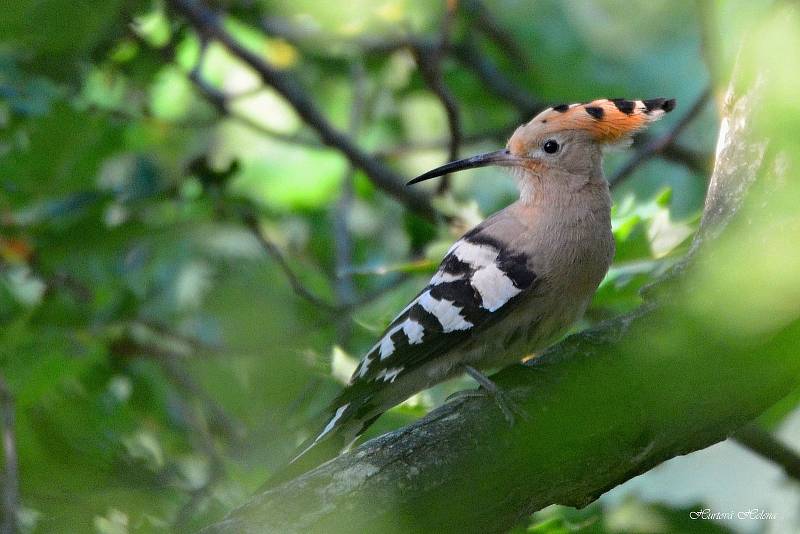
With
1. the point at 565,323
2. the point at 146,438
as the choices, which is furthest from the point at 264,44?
the point at 565,323

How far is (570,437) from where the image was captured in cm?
141

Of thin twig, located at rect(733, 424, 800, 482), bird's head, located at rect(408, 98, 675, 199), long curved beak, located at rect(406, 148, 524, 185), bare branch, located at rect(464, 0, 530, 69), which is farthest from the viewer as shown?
bare branch, located at rect(464, 0, 530, 69)

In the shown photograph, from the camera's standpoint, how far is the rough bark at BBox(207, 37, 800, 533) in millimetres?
1332

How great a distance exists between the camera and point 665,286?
171cm


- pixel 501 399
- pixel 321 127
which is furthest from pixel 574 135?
pixel 321 127

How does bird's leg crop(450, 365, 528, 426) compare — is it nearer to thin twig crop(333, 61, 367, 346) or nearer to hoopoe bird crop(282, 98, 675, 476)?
hoopoe bird crop(282, 98, 675, 476)

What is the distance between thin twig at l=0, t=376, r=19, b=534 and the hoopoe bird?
0.62m

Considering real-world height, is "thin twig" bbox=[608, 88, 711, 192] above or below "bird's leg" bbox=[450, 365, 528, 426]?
above

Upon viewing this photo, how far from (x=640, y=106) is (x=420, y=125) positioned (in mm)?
2393

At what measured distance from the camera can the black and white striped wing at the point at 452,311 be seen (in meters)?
2.12

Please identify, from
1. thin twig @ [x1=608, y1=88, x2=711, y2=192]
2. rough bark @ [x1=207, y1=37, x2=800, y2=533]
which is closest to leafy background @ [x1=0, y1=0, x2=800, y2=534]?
thin twig @ [x1=608, y1=88, x2=711, y2=192]

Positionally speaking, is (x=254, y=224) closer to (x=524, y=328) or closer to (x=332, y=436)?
(x=332, y=436)

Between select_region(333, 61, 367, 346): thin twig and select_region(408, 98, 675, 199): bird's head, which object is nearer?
select_region(408, 98, 675, 199): bird's head

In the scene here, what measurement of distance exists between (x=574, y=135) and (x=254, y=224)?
114 centimetres
